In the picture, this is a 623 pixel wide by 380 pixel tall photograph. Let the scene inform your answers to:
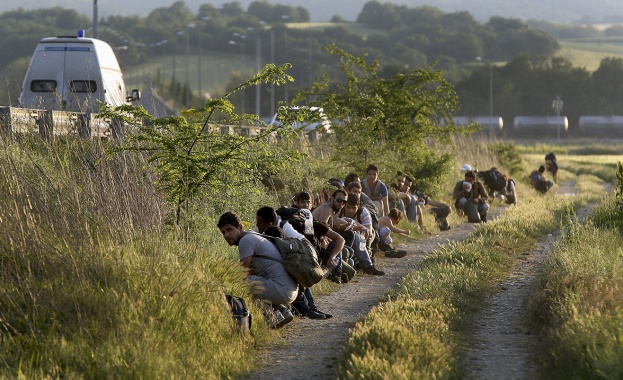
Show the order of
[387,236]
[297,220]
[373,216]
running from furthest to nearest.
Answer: [387,236]
[373,216]
[297,220]

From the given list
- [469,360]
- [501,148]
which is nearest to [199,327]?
[469,360]

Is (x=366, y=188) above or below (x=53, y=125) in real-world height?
below

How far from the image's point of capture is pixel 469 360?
32.1 ft

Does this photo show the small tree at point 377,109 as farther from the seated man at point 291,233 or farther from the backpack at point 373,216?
the seated man at point 291,233

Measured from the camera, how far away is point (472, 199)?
24.3 meters

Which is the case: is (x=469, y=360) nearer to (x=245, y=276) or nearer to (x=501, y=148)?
(x=245, y=276)

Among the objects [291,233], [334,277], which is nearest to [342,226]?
[334,277]


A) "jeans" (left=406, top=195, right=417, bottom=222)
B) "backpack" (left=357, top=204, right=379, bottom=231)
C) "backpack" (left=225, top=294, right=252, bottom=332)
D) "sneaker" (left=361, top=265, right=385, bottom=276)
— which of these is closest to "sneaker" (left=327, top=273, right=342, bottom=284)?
"sneaker" (left=361, top=265, right=385, bottom=276)

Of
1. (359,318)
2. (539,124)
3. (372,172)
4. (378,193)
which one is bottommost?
(539,124)

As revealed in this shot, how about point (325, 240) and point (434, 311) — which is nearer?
point (434, 311)

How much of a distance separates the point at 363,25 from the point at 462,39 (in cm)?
4115

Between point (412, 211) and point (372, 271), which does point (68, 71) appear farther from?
point (372, 271)

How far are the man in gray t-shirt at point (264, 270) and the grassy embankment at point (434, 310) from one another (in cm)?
81

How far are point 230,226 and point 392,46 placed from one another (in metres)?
144
